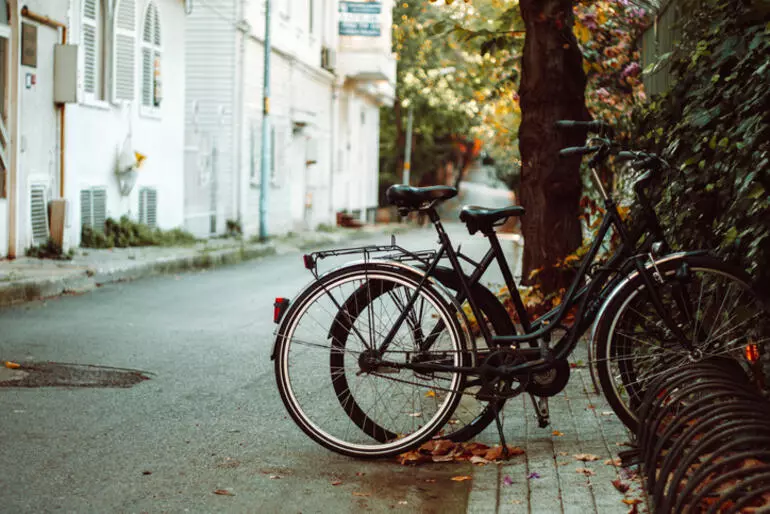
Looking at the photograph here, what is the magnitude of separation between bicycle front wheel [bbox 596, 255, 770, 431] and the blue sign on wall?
2982cm

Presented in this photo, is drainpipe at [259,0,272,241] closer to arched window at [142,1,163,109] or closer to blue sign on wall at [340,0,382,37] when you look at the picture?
arched window at [142,1,163,109]

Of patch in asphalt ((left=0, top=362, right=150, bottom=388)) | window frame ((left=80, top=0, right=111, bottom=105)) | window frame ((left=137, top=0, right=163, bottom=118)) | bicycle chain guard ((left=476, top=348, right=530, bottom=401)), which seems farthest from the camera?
window frame ((left=137, top=0, right=163, bottom=118))

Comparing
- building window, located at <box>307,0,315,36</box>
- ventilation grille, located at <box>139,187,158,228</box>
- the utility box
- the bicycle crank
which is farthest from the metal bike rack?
building window, located at <box>307,0,315,36</box>

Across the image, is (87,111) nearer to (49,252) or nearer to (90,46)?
(90,46)

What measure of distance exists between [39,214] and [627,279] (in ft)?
41.0

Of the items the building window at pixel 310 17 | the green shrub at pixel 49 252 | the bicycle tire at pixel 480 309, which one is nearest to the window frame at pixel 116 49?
the green shrub at pixel 49 252

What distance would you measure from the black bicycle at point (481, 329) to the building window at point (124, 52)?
1499cm

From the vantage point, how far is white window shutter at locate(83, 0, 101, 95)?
1866cm

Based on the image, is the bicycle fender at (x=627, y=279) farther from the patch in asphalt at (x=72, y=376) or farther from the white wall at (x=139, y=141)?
the white wall at (x=139, y=141)

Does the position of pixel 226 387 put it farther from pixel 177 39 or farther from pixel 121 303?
pixel 177 39

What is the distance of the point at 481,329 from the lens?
5449mm

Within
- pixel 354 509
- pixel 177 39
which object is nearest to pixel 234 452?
pixel 354 509

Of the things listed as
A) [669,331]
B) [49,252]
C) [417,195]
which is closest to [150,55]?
[49,252]

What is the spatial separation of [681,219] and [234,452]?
244 cm
